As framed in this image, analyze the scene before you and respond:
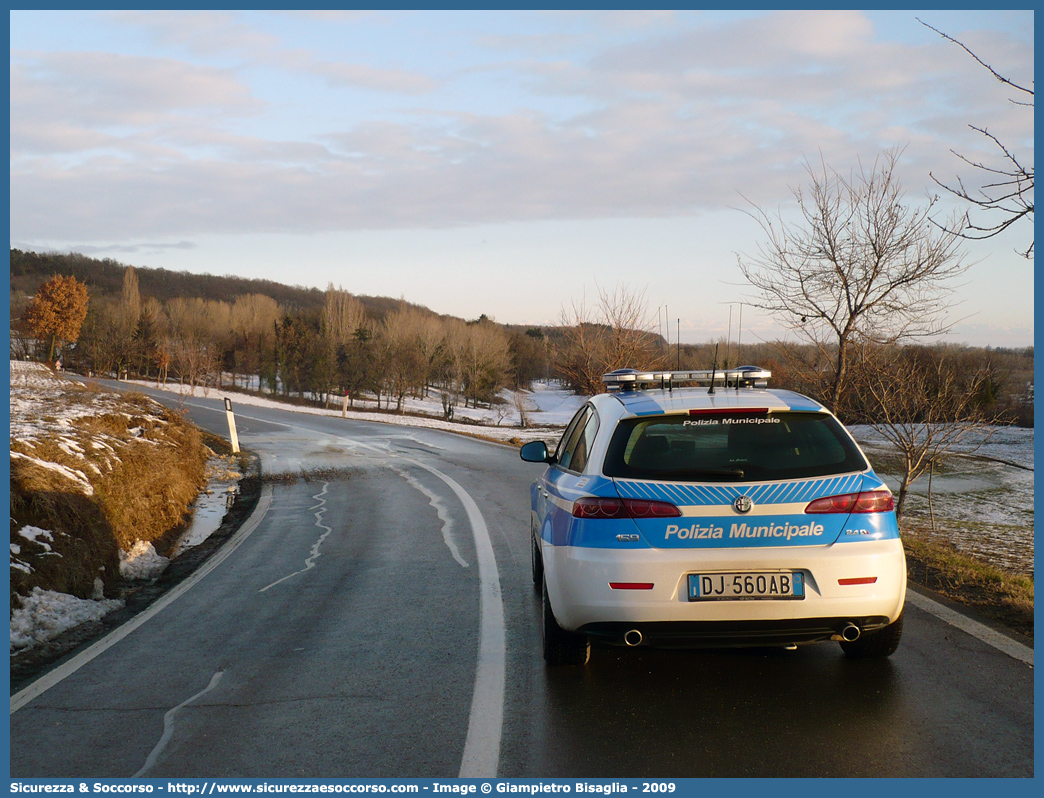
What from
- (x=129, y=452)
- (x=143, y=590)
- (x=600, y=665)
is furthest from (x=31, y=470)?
(x=600, y=665)

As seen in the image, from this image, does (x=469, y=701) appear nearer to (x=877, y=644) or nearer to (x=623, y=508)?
(x=623, y=508)

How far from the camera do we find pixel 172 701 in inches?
175

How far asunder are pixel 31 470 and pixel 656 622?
291 inches

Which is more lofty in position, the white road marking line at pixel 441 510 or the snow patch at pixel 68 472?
the snow patch at pixel 68 472

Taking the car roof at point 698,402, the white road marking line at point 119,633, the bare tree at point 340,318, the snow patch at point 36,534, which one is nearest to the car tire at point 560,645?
the car roof at point 698,402

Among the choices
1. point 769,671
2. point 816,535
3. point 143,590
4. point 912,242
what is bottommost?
point 143,590

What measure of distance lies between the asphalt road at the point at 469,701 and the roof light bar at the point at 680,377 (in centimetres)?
190

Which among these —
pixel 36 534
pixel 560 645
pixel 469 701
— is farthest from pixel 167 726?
pixel 36 534

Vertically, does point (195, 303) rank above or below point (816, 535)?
above

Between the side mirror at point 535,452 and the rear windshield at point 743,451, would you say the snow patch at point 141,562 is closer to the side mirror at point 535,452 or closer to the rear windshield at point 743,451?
the side mirror at point 535,452

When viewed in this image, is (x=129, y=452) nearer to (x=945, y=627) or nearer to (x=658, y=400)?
(x=658, y=400)

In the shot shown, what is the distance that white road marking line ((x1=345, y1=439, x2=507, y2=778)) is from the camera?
3.58 metres

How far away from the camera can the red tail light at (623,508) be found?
4305mm

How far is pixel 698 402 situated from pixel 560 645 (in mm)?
1694
